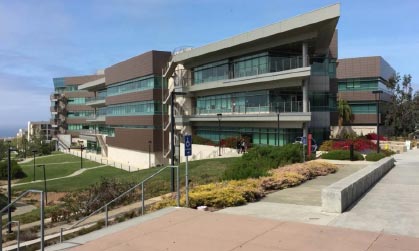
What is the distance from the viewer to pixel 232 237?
9.95 metres

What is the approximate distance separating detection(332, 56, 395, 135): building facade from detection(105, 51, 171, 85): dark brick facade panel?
31.7 m

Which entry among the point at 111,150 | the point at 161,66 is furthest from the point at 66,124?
the point at 161,66

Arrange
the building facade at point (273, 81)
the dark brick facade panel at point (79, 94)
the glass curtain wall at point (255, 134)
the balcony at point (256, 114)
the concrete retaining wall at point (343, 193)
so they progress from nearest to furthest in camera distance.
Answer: the concrete retaining wall at point (343, 193) → the building facade at point (273, 81) → the balcony at point (256, 114) → the glass curtain wall at point (255, 134) → the dark brick facade panel at point (79, 94)

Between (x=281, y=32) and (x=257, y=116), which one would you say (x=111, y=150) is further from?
(x=281, y=32)

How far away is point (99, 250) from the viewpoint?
31.4ft

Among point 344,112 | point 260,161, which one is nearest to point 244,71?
point 260,161

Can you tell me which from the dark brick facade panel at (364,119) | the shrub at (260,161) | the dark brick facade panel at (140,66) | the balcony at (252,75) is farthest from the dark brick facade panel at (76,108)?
the shrub at (260,161)

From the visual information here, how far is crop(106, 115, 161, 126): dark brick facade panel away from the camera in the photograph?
66.7 metres

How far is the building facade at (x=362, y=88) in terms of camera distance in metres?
73.8

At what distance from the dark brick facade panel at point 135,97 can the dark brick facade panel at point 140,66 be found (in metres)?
2.77

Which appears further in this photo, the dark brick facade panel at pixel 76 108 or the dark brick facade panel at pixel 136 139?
the dark brick facade panel at pixel 76 108

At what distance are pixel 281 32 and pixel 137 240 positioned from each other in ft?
119

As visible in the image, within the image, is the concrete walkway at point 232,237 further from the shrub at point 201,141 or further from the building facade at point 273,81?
the shrub at point 201,141

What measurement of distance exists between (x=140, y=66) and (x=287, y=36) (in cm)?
3120
